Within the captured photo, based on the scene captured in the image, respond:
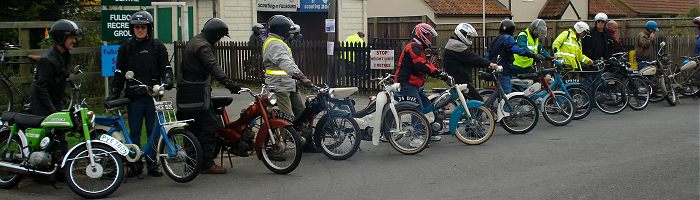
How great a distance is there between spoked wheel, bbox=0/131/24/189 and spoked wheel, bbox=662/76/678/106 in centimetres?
1123

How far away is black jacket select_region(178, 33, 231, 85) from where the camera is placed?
341 inches

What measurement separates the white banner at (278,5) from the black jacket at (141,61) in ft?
51.1

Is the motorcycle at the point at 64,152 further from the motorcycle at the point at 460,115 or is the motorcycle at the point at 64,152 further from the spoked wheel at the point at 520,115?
the spoked wheel at the point at 520,115

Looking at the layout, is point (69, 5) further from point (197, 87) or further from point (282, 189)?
point (282, 189)

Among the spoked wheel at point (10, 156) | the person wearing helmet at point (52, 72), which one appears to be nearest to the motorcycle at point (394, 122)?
the person wearing helmet at point (52, 72)

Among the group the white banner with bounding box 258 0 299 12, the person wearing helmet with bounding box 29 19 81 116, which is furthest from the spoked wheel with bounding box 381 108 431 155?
the white banner with bounding box 258 0 299 12

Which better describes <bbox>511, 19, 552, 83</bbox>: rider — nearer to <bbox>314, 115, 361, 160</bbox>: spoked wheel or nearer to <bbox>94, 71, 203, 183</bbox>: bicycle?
<bbox>314, 115, 361, 160</bbox>: spoked wheel

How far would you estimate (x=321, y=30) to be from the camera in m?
26.3

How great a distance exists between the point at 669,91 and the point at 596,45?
5.49 feet

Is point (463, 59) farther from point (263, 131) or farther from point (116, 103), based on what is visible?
point (116, 103)

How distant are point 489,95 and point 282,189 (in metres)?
4.62

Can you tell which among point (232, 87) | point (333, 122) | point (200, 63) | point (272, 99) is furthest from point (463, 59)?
point (200, 63)

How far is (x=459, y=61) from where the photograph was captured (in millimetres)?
11773

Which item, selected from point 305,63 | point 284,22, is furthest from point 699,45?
point 284,22
